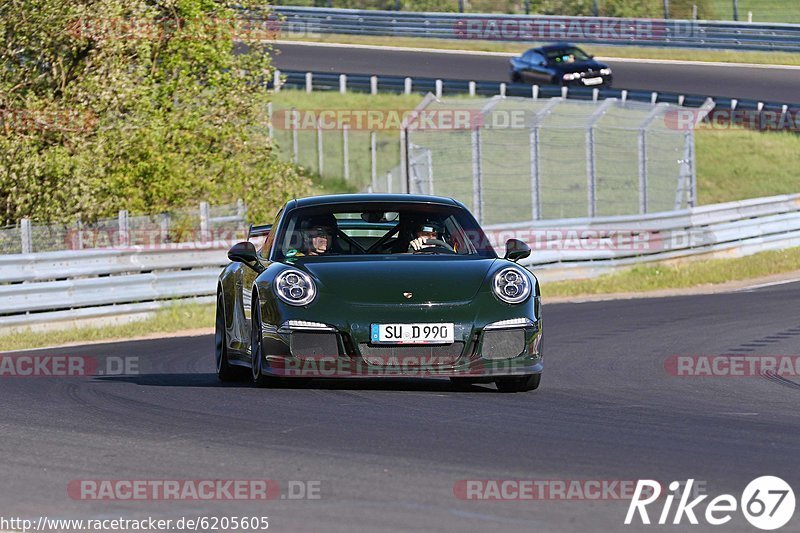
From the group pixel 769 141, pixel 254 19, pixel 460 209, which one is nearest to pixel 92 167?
pixel 254 19

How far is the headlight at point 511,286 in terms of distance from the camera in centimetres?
938

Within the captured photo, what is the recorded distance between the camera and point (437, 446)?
282 inches

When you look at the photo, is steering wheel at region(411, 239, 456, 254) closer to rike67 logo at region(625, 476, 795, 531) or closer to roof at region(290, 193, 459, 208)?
roof at region(290, 193, 459, 208)

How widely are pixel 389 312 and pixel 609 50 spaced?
4793 centimetres

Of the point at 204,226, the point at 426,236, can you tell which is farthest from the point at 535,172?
the point at 426,236

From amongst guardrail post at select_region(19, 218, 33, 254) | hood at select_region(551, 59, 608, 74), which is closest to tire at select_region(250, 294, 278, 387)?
guardrail post at select_region(19, 218, 33, 254)

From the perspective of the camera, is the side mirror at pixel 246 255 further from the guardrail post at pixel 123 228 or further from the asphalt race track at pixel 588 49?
the asphalt race track at pixel 588 49

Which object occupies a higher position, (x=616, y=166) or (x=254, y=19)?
(x=254, y=19)

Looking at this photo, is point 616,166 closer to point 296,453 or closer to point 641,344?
point 641,344

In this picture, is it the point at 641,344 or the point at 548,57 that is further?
the point at 548,57

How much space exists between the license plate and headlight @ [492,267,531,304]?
440 millimetres

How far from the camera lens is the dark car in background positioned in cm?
4516

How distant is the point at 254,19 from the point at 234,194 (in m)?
4.28

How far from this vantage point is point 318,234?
404 inches
